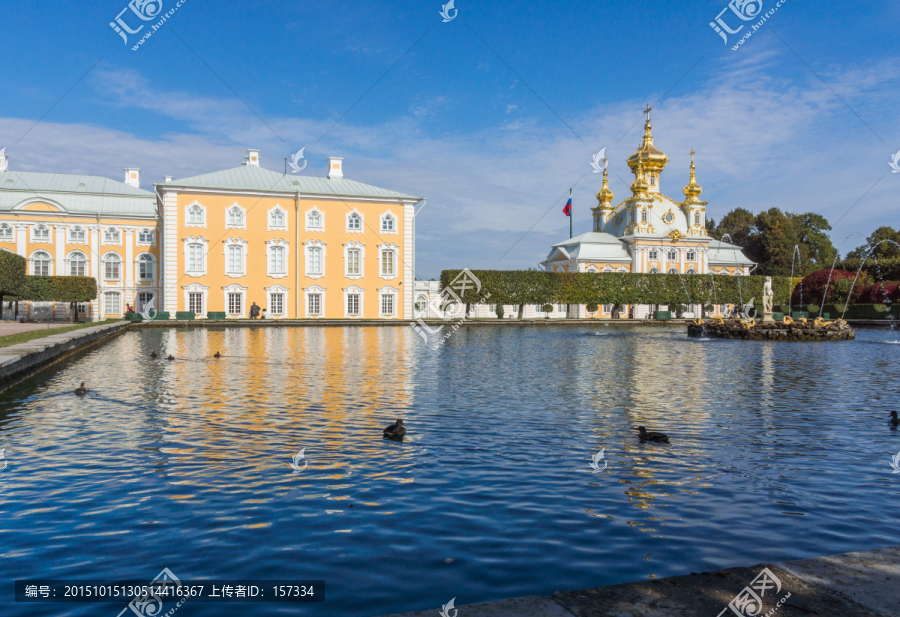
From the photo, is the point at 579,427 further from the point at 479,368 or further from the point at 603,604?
the point at 479,368

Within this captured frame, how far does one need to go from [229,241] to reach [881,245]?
72.6 metres

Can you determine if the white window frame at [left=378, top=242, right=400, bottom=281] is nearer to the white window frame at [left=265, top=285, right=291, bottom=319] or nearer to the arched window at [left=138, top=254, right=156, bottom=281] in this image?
the white window frame at [left=265, top=285, right=291, bottom=319]

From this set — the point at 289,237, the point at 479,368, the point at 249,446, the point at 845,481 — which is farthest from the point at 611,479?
the point at 289,237

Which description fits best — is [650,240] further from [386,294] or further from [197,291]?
[197,291]

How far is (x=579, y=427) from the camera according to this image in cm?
1032

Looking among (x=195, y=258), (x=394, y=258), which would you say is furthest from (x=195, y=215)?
(x=394, y=258)

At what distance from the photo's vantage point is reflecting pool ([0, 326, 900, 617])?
5004mm

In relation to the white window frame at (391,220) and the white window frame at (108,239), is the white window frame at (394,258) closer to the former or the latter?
the white window frame at (391,220)

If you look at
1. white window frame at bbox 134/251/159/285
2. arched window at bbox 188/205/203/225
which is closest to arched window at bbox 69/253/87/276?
white window frame at bbox 134/251/159/285

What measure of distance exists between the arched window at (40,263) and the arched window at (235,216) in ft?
48.9

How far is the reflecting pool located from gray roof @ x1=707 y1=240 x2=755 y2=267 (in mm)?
72576

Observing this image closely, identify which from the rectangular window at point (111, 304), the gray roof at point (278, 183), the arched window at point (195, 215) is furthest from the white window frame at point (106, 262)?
the gray roof at point (278, 183)

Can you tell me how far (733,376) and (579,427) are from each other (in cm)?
904

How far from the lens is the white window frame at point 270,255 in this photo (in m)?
52.5
